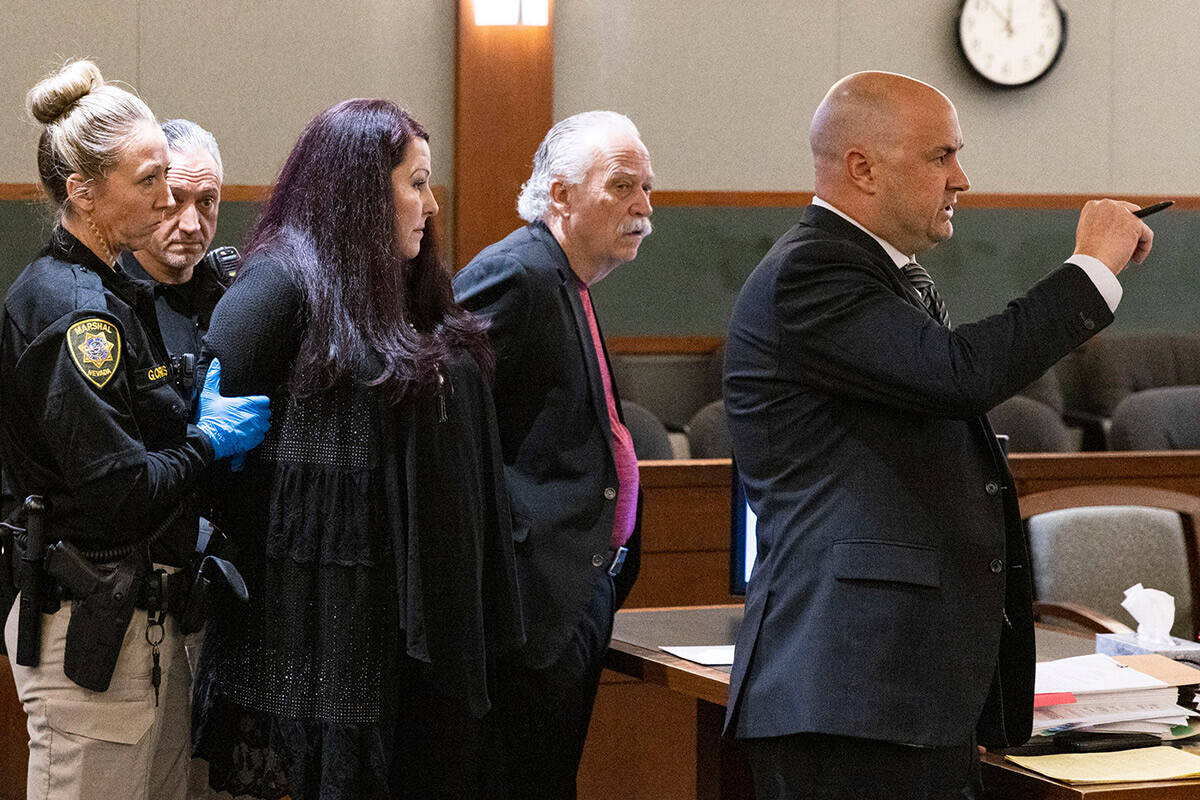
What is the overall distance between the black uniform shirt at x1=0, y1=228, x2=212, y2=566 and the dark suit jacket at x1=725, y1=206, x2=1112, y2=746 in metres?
0.75

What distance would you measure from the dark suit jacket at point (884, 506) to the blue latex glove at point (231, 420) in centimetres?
66

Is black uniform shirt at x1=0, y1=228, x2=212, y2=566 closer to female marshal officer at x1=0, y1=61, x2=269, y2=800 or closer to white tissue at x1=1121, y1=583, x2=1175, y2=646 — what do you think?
female marshal officer at x1=0, y1=61, x2=269, y2=800

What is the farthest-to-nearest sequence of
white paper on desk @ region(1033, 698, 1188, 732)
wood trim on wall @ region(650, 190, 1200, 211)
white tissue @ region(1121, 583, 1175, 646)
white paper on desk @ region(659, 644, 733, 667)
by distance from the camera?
wood trim on wall @ region(650, 190, 1200, 211)
white tissue @ region(1121, 583, 1175, 646)
white paper on desk @ region(659, 644, 733, 667)
white paper on desk @ region(1033, 698, 1188, 732)

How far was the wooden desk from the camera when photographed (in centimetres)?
162

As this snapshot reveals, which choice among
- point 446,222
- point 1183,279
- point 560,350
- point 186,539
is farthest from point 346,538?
point 1183,279

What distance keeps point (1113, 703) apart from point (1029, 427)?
10.2 ft

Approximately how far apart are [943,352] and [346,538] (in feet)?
2.68

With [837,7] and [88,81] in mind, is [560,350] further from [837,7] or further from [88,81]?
[837,7]

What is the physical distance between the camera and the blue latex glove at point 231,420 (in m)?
1.81

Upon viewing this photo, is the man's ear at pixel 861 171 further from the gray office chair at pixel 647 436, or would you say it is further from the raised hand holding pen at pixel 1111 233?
the gray office chair at pixel 647 436

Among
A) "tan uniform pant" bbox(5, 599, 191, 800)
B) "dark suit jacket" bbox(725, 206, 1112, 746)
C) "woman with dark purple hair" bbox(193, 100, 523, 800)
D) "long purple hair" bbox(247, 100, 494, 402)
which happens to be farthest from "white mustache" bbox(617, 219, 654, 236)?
"tan uniform pant" bbox(5, 599, 191, 800)

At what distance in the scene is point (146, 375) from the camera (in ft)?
5.86

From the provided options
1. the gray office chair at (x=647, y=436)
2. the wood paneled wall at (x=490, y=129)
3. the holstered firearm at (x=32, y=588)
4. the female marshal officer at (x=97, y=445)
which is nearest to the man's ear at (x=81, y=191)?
the female marshal officer at (x=97, y=445)

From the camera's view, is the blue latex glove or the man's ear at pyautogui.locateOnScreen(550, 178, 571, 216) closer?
the blue latex glove
